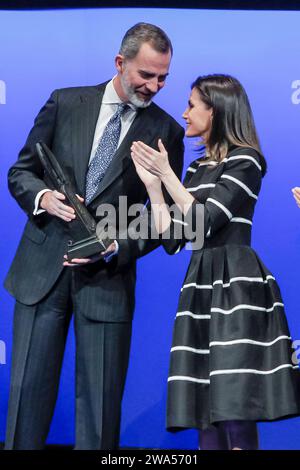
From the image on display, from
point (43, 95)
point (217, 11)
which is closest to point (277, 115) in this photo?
point (217, 11)

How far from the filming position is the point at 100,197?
10.1 ft

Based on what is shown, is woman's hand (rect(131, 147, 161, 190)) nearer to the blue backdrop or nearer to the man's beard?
the man's beard

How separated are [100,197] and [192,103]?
482mm

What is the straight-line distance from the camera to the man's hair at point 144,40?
3119mm

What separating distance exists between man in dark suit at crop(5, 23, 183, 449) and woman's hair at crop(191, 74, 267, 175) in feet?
0.71

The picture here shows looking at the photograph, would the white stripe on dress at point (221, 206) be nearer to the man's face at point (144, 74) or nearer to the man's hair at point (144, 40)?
the man's face at point (144, 74)

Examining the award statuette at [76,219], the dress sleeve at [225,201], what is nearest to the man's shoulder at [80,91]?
the award statuette at [76,219]

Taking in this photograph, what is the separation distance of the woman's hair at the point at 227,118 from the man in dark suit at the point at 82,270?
22 cm

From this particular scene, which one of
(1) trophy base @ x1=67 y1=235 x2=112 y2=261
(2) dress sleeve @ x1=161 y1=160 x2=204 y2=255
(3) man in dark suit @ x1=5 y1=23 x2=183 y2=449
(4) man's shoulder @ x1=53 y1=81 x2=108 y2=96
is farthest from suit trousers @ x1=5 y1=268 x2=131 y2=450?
(4) man's shoulder @ x1=53 y1=81 x2=108 y2=96

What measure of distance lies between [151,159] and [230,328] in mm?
648

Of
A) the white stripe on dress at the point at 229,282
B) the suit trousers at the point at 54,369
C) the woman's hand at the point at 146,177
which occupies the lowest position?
the suit trousers at the point at 54,369

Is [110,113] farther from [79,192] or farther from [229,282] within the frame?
[229,282]

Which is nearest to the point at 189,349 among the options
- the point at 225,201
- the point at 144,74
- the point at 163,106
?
the point at 225,201
